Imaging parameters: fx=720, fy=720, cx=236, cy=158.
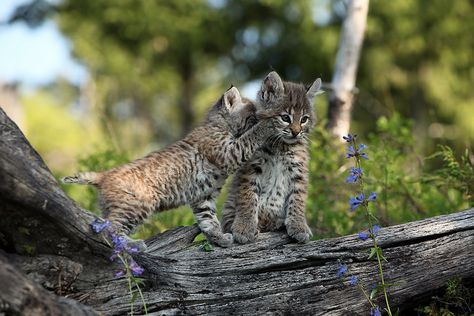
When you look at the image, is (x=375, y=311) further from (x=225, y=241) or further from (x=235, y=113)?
(x=235, y=113)

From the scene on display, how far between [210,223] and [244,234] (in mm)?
424

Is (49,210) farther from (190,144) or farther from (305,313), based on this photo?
(190,144)

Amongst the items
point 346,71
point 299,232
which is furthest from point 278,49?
point 299,232

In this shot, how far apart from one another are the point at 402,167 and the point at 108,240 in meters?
5.96

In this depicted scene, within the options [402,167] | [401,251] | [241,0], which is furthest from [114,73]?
[401,251]

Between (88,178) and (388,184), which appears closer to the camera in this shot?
(88,178)

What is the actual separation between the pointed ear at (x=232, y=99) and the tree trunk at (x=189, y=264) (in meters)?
1.44

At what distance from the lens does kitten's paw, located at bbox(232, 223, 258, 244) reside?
586 centimetres

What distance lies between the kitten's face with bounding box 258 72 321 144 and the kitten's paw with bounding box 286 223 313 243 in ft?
2.78

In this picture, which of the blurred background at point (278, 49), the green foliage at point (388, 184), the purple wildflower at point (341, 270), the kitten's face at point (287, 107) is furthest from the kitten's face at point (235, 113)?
the blurred background at point (278, 49)

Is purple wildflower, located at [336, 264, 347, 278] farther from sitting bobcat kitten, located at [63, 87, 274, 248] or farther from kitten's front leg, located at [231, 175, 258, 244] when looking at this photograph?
sitting bobcat kitten, located at [63, 87, 274, 248]

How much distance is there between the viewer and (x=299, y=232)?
5.86 meters

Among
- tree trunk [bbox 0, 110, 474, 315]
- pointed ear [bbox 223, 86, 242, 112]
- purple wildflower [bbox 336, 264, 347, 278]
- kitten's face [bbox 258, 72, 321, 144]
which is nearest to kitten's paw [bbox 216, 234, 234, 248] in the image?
tree trunk [bbox 0, 110, 474, 315]

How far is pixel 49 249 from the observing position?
4.62m
